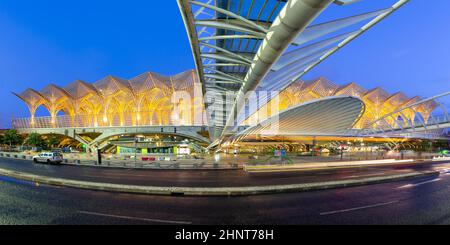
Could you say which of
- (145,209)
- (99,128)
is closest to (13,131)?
(99,128)

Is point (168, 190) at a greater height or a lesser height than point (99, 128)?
lesser

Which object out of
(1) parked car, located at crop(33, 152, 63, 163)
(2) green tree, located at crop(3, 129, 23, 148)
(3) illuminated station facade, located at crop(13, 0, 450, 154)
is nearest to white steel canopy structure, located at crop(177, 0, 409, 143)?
(3) illuminated station facade, located at crop(13, 0, 450, 154)

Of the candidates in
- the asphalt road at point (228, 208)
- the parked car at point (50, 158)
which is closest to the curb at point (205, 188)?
the asphalt road at point (228, 208)

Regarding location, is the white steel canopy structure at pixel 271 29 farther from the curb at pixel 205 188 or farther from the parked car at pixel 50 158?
the parked car at pixel 50 158

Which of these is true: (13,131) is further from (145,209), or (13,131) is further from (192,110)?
Result: (145,209)

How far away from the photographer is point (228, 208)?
22.4ft

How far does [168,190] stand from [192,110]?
44365 mm

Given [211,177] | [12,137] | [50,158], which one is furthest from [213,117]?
[12,137]

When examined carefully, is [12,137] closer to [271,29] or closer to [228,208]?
[228,208]

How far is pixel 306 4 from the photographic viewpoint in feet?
14.0

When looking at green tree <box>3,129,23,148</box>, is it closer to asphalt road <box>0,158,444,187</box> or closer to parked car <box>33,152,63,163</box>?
parked car <box>33,152,63,163</box>

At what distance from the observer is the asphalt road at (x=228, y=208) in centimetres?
580

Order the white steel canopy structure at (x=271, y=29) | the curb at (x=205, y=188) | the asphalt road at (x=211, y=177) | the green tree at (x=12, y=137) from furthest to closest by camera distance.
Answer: the green tree at (x=12, y=137) < the asphalt road at (x=211, y=177) < the curb at (x=205, y=188) < the white steel canopy structure at (x=271, y=29)

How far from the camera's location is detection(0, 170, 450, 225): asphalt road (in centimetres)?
580
